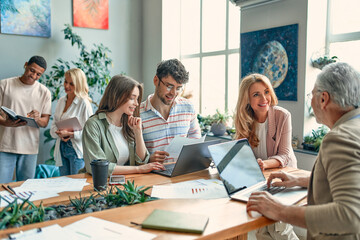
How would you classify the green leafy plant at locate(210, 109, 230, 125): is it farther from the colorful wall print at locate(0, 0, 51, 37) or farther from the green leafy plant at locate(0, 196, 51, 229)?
the green leafy plant at locate(0, 196, 51, 229)

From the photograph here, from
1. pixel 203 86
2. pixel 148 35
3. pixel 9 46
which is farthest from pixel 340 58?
pixel 9 46

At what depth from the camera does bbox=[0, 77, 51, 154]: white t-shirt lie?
3.35m

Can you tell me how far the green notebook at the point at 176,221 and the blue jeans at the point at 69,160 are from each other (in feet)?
6.95

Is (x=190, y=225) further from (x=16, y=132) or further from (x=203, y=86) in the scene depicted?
(x=203, y=86)

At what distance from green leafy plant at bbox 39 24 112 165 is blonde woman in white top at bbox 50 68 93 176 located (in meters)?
1.07

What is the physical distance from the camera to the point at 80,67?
4.67 metres

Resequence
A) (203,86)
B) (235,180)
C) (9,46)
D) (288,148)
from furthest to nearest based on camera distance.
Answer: (203,86) < (9,46) < (288,148) < (235,180)

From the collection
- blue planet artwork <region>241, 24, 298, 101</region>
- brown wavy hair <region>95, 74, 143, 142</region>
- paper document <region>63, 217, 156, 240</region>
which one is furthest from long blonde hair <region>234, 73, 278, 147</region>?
paper document <region>63, 217, 156, 240</region>

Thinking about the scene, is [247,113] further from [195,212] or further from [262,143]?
[195,212]

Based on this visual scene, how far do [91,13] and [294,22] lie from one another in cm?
309

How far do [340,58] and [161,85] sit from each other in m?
1.91

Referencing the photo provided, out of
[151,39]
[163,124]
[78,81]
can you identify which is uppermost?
[151,39]

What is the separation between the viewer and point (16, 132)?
336cm

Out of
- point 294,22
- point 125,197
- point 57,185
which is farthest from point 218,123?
point 125,197
